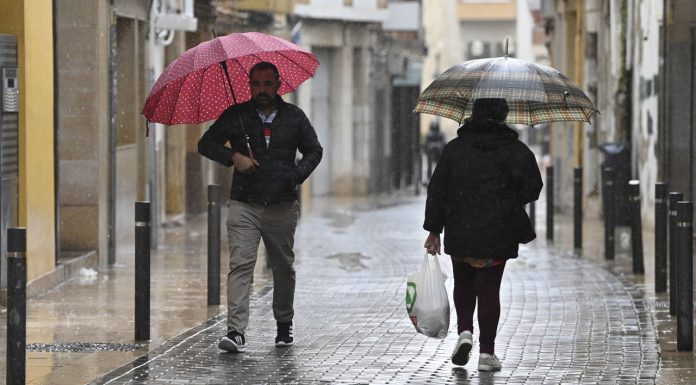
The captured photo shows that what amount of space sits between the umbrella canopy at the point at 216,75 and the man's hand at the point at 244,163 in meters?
0.50

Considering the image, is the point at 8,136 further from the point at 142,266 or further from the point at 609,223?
the point at 609,223

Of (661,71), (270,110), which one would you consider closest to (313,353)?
(270,110)

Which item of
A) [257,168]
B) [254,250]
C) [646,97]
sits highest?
[646,97]

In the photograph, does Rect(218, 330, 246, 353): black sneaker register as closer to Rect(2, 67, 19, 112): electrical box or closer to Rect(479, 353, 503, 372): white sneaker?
Rect(479, 353, 503, 372): white sneaker

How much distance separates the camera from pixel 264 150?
11.2m

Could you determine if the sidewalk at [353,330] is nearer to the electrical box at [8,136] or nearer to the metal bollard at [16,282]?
the electrical box at [8,136]

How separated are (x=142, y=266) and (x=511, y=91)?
264cm

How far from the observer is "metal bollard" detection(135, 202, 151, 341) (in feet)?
38.3

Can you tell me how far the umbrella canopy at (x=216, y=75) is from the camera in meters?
11.3

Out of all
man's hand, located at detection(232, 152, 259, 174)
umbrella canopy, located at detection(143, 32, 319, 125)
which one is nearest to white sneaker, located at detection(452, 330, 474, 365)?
man's hand, located at detection(232, 152, 259, 174)

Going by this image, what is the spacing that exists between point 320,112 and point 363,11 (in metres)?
2.50

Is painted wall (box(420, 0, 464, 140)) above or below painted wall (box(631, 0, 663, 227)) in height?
above

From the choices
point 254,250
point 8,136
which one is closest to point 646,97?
point 8,136

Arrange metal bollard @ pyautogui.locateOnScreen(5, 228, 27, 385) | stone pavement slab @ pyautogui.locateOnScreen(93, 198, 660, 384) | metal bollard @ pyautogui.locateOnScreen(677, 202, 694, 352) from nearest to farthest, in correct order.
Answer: metal bollard @ pyautogui.locateOnScreen(5, 228, 27, 385) → stone pavement slab @ pyautogui.locateOnScreen(93, 198, 660, 384) → metal bollard @ pyautogui.locateOnScreen(677, 202, 694, 352)
